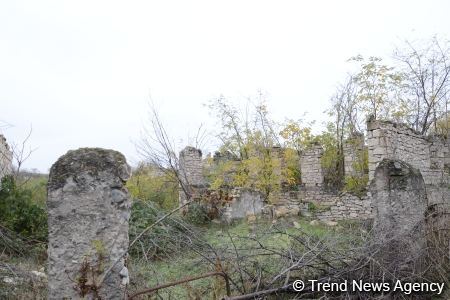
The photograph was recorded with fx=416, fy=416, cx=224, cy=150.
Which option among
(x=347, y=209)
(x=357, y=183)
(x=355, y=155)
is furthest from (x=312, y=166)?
(x=347, y=209)

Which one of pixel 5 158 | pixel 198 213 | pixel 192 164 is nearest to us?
pixel 5 158

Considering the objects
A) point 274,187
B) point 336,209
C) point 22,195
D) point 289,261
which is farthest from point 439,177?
point 22,195

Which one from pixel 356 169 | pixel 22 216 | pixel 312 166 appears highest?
pixel 312 166

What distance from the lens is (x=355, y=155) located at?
16.5m

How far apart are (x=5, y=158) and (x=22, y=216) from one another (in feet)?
13.4

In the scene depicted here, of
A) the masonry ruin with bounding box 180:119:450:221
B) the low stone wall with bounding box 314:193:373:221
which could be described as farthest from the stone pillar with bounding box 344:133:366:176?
the low stone wall with bounding box 314:193:373:221

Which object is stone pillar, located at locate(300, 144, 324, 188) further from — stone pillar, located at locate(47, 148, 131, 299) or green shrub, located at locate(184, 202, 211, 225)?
stone pillar, located at locate(47, 148, 131, 299)

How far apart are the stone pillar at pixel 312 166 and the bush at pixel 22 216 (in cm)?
1113

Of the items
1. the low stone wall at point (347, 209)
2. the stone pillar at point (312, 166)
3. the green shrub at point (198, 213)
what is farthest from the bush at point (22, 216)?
the stone pillar at point (312, 166)

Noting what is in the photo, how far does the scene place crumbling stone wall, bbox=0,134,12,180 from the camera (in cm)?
1206

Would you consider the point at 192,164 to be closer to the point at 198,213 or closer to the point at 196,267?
the point at 198,213

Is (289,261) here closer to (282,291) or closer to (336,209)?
(282,291)

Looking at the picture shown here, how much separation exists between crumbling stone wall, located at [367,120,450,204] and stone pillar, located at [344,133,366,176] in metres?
2.43

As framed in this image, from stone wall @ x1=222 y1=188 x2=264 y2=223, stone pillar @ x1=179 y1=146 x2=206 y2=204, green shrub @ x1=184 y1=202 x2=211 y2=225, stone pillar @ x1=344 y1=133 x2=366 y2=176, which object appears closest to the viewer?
green shrub @ x1=184 y1=202 x2=211 y2=225
